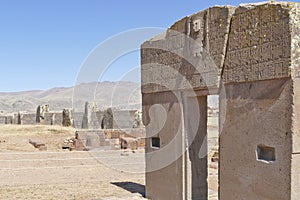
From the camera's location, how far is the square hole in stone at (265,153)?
4703 millimetres

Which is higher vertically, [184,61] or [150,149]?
[184,61]

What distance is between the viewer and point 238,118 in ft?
17.3

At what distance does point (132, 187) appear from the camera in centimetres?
947

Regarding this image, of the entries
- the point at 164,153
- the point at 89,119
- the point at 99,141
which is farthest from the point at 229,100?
the point at 89,119

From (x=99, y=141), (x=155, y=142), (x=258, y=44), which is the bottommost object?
(x=99, y=141)

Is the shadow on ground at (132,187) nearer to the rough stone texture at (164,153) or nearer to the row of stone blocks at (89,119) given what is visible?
the rough stone texture at (164,153)

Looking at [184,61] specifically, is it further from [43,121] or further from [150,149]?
[43,121]

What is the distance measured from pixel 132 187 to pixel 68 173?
126 inches

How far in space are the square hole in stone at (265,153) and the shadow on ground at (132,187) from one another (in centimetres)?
407

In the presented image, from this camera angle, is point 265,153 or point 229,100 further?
point 229,100

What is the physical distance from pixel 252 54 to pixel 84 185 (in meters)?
6.43

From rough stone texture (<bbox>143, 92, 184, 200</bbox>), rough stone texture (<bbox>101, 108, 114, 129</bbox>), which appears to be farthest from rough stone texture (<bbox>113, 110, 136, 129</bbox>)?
rough stone texture (<bbox>143, 92, 184, 200</bbox>)

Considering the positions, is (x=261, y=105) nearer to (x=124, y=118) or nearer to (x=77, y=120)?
(x=124, y=118)

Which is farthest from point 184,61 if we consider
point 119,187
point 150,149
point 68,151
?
point 68,151
